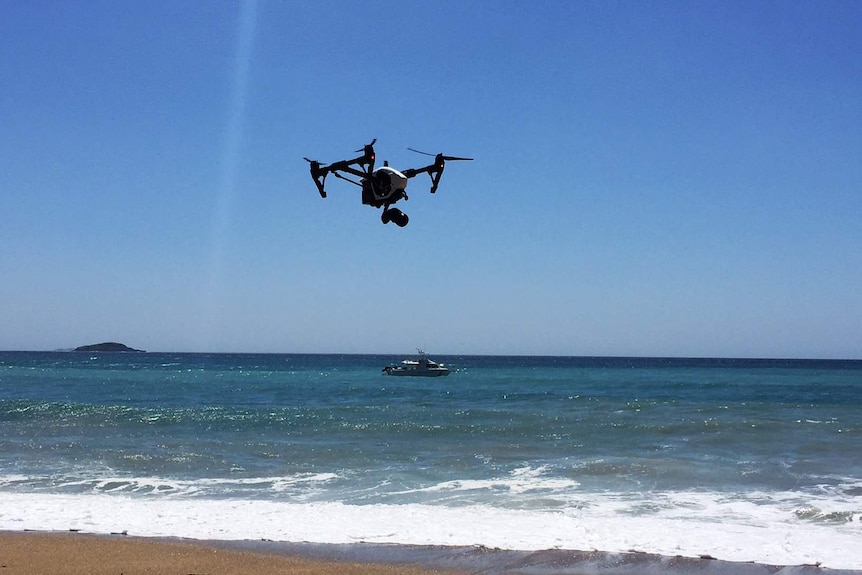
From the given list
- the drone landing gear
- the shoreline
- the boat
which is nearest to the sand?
the shoreline

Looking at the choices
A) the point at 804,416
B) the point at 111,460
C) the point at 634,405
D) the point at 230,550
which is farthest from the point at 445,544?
the point at 634,405

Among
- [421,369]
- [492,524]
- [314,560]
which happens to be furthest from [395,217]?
[421,369]

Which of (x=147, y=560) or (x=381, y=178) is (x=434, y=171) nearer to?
(x=381, y=178)

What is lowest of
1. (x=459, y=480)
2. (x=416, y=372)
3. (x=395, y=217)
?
(x=459, y=480)

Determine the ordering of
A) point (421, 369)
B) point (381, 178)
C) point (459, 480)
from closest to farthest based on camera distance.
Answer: point (381, 178) → point (459, 480) → point (421, 369)

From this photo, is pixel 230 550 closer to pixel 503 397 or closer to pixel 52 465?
pixel 52 465

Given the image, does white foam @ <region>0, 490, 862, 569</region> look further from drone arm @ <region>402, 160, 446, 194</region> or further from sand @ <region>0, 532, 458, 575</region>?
drone arm @ <region>402, 160, 446, 194</region>
